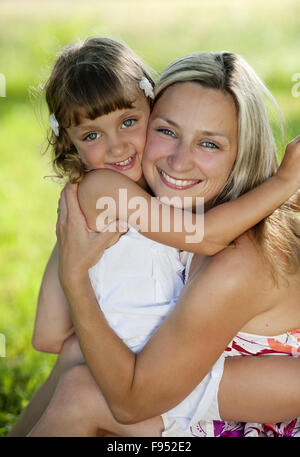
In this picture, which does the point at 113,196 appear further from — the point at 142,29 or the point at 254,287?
the point at 142,29

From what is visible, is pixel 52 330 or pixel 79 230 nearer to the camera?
pixel 79 230

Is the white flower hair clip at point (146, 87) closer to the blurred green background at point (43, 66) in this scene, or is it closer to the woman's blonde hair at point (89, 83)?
the woman's blonde hair at point (89, 83)

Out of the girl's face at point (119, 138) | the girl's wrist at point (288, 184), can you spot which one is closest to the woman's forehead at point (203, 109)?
the girl's face at point (119, 138)

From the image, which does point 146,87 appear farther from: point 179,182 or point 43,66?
point 43,66

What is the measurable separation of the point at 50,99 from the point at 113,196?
680mm

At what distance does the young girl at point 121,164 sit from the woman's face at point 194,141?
0.07m

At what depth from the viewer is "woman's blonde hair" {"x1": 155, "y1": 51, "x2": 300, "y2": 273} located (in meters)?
2.55

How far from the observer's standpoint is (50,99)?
2.95 m

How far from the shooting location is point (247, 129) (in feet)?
8.39

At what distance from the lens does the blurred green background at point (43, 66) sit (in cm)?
438

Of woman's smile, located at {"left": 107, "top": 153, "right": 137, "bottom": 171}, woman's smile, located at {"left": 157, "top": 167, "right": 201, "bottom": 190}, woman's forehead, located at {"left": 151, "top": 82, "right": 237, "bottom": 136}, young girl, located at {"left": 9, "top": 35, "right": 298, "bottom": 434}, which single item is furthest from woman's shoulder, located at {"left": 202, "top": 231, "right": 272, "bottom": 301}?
woman's smile, located at {"left": 107, "top": 153, "right": 137, "bottom": 171}

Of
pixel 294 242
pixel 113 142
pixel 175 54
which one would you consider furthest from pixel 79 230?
pixel 175 54

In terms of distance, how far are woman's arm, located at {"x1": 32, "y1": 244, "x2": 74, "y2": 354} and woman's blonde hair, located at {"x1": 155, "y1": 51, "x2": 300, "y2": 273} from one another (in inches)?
36.2

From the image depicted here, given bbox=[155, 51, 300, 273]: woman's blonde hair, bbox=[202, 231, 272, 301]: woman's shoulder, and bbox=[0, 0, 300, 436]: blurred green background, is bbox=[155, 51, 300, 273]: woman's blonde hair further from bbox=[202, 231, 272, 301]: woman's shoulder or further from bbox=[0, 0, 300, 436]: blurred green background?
bbox=[0, 0, 300, 436]: blurred green background
